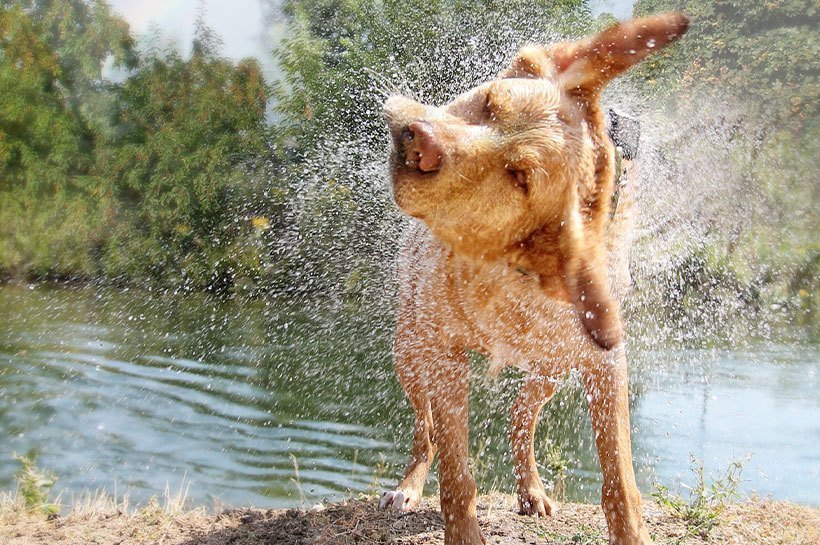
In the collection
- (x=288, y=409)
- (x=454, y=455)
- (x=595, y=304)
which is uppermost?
(x=595, y=304)

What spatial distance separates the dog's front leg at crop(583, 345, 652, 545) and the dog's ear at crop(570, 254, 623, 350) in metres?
0.62

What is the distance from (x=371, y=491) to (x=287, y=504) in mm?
600

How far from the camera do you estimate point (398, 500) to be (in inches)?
153

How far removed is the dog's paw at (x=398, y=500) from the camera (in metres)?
3.88

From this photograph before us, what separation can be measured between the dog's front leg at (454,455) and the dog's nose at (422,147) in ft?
3.33

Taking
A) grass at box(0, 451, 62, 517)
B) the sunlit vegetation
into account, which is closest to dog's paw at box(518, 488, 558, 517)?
grass at box(0, 451, 62, 517)

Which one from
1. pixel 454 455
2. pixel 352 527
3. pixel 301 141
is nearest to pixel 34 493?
pixel 352 527

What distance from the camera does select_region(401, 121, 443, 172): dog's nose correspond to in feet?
7.91

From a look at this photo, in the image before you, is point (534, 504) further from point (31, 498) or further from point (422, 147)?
point (31, 498)

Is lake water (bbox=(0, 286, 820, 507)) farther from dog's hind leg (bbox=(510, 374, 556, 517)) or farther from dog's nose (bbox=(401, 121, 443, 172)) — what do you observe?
dog's nose (bbox=(401, 121, 443, 172))

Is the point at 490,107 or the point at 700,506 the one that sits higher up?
the point at 490,107

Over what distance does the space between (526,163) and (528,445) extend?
203 centimetres

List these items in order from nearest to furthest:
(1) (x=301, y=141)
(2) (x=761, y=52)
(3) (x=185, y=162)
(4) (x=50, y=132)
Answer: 1. (2) (x=761, y=52)
2. (1) (x=301, y=141)
3. (3) (x=185, y=162)
4. (4) (x=50, y=132)

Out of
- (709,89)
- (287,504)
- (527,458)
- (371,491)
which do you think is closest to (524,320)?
(527,458)
